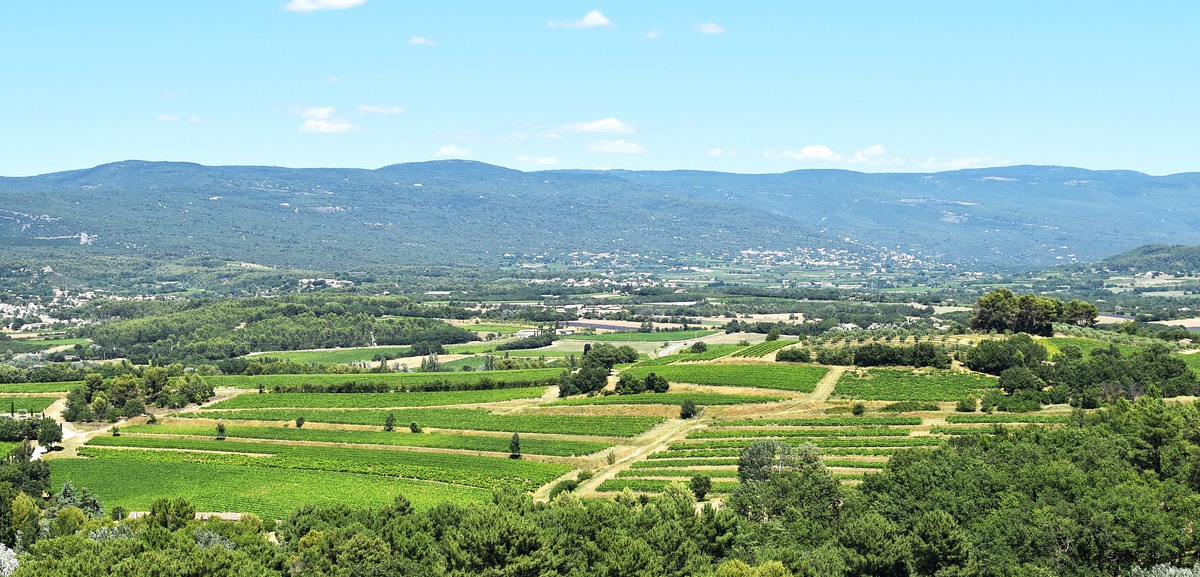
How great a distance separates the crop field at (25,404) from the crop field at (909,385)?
62.2 meters

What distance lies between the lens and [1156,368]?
80.0 meters

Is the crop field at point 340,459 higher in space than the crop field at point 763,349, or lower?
lower

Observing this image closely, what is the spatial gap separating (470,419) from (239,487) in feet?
68.5

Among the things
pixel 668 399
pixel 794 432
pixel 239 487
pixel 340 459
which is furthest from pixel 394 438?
pixel 794 432

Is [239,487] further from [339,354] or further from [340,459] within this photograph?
[339,354]

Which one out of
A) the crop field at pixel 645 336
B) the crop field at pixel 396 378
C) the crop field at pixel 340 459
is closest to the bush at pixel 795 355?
the crop field at pixel 396 378

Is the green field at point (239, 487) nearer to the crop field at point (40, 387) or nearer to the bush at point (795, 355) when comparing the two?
the crop field at point (40, 387)

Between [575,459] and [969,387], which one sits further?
[969,387]

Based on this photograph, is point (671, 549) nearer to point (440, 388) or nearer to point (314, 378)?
point (440, 388)

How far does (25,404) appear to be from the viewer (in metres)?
96.3

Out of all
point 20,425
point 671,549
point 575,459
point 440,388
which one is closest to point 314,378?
point 440,388

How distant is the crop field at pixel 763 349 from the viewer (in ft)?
343

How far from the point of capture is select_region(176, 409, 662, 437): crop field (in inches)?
3162

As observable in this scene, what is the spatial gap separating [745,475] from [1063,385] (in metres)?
31.4
